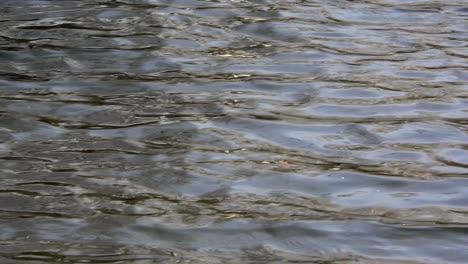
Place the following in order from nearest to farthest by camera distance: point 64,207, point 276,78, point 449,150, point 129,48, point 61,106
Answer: point 64,207, point 449,150, point 61,106, point 276,78, point 129,48

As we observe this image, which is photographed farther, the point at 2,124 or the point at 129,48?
the point at 129,48

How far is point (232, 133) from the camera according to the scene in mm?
5484

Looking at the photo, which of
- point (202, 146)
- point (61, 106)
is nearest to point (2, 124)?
point (61, 106)

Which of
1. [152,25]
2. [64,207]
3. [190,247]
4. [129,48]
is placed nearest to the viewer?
[190,247]

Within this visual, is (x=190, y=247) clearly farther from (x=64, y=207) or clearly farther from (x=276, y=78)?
(x=276, y=78)

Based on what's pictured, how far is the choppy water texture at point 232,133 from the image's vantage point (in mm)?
4215

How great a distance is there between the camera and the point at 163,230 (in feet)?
14.0

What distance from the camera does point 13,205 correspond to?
14.8 feet

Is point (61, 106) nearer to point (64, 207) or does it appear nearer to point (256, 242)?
point (64, 207)

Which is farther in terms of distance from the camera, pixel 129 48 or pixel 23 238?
pixel 129 48

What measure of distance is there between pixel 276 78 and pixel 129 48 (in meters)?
1.19

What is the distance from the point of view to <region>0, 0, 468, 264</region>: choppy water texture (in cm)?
421

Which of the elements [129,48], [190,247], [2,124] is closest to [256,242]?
[190,247]

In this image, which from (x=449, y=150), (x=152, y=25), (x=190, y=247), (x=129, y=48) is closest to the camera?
(x=190, y=247)
